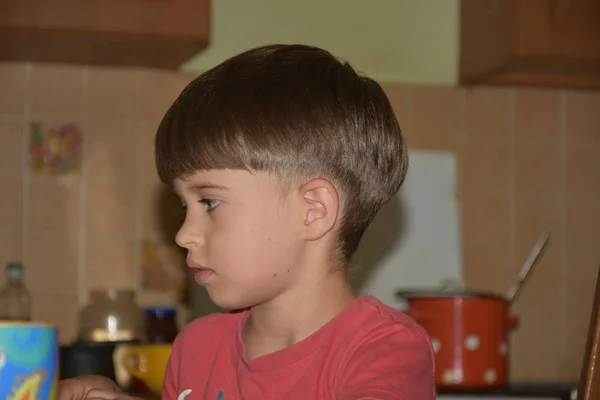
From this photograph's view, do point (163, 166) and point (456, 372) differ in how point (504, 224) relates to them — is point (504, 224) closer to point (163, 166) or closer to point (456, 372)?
point (456, 372)

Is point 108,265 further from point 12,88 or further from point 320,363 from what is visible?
point 320,363

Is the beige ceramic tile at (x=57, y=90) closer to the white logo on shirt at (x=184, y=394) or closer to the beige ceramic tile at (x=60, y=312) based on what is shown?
the beige ceramic tile at (x=60, y=312)

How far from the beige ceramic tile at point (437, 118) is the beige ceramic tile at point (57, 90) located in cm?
79

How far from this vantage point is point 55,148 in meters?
2.17

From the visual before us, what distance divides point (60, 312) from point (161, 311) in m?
0.29

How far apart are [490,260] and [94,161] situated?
3.19 feet

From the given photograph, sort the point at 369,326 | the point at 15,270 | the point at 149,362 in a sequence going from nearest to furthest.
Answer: the point at 369,326 < the point at 149,362 < the point at 15,270

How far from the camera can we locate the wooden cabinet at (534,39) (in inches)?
82.1

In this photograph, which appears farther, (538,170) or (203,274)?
(538,170)

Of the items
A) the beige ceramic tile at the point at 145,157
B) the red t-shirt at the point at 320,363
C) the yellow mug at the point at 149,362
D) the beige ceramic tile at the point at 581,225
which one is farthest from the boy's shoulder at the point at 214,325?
the beige ceramic tile at the point at 581,225

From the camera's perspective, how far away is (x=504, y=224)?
7.91 ft

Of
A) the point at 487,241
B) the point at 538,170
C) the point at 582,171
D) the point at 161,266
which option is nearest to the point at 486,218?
the point at 487,241

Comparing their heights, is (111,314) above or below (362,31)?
below

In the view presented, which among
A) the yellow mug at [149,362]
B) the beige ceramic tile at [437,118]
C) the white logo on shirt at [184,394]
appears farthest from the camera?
the beige ceramic tile at [437,118]
